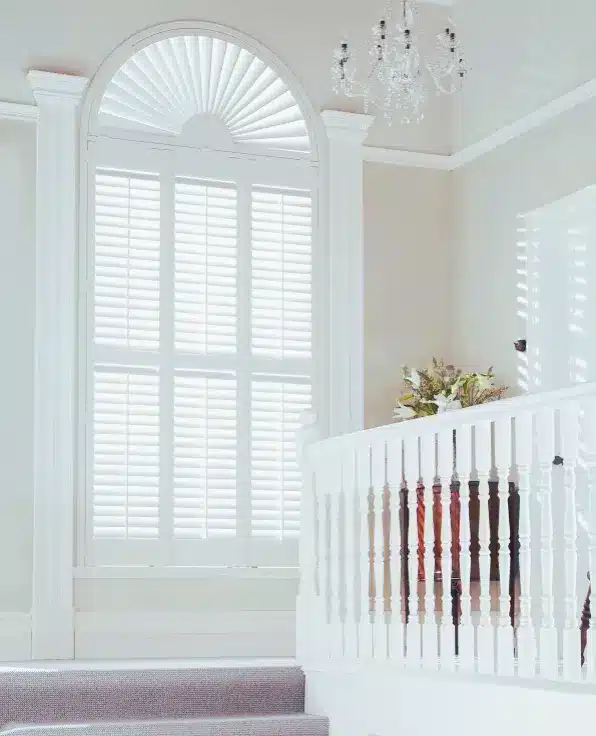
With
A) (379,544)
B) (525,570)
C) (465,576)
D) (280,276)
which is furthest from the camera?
(280,276)

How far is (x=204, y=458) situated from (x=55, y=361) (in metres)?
0.86

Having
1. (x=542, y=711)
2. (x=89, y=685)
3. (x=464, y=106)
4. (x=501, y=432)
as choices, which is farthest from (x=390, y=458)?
(x=464, y=106)

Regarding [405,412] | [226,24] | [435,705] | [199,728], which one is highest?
[226,24]

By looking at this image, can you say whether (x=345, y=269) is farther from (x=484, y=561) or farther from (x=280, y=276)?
(x=484, y=561)

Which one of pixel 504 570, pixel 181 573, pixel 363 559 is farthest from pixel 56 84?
pixel 504 570

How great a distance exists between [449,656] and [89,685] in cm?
160

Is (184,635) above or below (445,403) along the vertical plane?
below

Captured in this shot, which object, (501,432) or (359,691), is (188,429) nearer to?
(359,691)

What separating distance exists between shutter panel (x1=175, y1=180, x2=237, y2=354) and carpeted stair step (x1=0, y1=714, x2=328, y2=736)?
201 centimetres

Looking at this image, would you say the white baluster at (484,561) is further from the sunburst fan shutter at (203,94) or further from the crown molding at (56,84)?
the crown molding at (56,84)

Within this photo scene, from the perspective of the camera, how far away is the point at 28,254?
605 centimetres

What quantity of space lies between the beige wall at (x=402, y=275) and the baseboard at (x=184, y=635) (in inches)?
47.6

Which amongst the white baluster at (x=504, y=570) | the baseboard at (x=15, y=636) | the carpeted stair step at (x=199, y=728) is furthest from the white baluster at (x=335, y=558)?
the baseboard at (x=15, y=636)

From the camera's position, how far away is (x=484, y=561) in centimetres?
397
